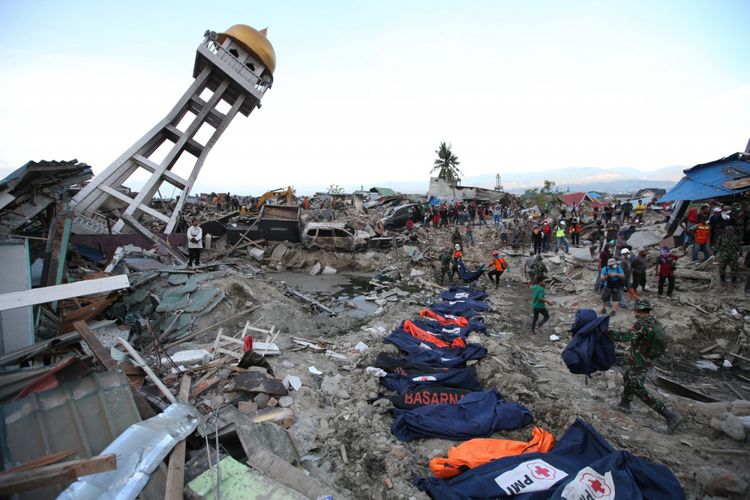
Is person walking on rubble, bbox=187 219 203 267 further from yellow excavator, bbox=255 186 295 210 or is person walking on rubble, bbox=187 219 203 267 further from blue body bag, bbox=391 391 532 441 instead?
yellow excavator, bbox=255 186 295 210

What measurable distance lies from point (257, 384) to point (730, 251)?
1182 cm

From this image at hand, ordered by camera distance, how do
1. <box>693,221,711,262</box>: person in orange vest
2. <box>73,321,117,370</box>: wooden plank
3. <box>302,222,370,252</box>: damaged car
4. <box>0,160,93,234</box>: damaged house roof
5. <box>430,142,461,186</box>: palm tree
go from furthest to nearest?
<box>430,142,461,186</box>: palm tree < <box>302,222,370,252</box>: damaged car < <box>693,221,711,262</box>: person in orange vest < <box>0,160,93,234</box>: damaged house roof < <box>73,321,117,370</box>: wooden plank

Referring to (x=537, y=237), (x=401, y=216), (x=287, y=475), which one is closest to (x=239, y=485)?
(x=287, y=475)

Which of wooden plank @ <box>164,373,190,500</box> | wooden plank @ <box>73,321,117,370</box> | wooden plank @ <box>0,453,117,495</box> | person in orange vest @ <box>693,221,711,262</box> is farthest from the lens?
person in orange vest @ <box>693,221,711,262</box>

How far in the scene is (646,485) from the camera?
131 inches

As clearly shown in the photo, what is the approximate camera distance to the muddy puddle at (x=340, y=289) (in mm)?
11664

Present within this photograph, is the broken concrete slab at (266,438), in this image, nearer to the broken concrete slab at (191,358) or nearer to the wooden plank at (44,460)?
the wooden plank at (44,460)

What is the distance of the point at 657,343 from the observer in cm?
521

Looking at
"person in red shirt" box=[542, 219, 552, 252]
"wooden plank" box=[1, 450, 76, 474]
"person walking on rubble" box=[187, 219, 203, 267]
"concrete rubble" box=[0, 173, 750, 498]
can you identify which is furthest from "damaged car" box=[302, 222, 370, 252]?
"wooden plank" box=[1, 450, 76, 474]

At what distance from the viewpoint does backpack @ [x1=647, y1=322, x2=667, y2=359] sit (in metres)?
5.19

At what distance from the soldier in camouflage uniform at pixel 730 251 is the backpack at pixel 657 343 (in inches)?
254

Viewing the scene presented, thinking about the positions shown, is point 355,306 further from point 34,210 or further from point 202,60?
point 202,60

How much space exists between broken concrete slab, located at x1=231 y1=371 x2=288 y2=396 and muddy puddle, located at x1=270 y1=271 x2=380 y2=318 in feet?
18.5

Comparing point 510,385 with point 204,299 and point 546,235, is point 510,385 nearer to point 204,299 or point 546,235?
point 204,299
